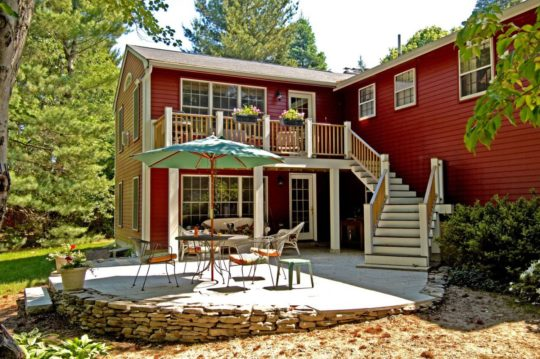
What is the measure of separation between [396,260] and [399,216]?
1364 mm

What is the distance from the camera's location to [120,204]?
15625mm

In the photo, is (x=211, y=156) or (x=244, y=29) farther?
(x=244, y=29)

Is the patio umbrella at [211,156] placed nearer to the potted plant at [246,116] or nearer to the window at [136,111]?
the potted plant at [246,116]

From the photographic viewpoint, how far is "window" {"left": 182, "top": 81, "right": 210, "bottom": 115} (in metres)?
12.0

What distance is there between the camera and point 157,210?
10.9 metres

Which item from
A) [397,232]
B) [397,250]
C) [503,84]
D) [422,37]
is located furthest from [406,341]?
[422,37]

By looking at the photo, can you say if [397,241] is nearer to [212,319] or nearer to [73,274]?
[212,319]

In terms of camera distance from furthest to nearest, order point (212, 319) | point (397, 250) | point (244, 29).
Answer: point (244, 29), point (397, 250), point (212, 319)

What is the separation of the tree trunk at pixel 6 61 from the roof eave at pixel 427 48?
6781 millimetres

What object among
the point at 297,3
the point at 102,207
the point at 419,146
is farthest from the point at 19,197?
the point at 297,3

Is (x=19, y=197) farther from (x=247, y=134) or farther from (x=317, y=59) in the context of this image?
(x=317, y=59)

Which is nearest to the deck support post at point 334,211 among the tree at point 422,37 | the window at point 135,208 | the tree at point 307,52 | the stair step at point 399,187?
the stair step at point 399,187

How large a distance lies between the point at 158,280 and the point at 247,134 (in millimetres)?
5252

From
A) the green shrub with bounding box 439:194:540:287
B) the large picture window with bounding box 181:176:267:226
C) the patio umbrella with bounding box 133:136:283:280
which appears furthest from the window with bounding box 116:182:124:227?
the green shrub with bounding box 439:194:540:287
